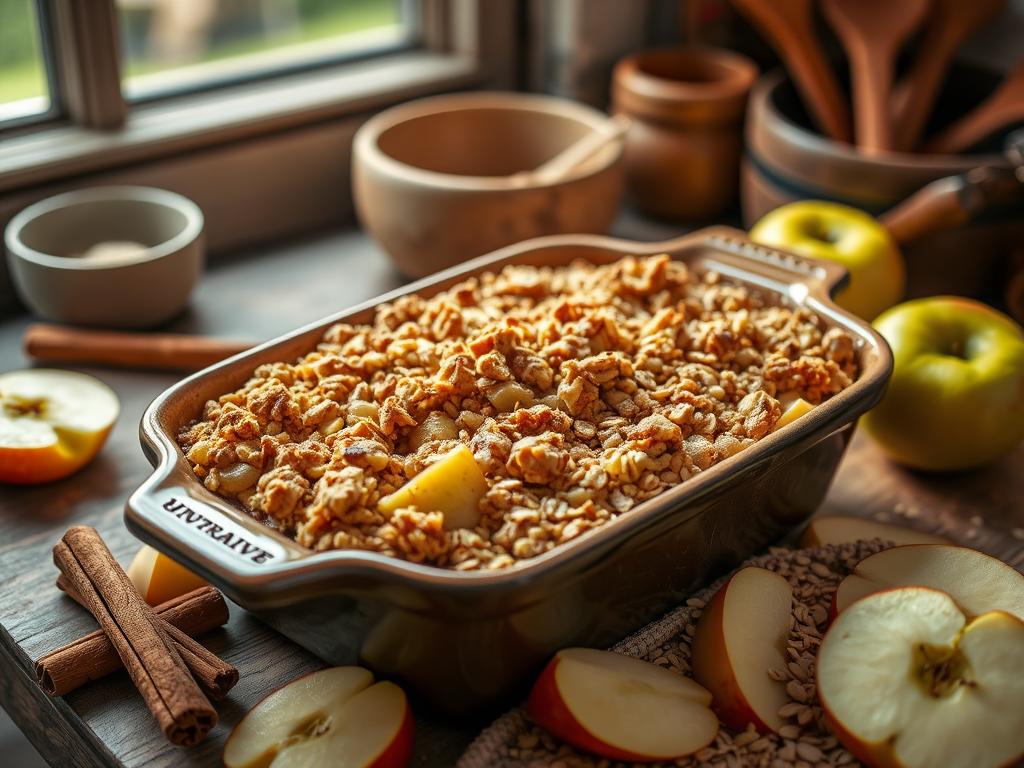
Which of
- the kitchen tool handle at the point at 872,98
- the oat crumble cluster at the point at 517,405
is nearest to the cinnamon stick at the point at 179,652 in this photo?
the oat crumble cluster at the point at 517,405

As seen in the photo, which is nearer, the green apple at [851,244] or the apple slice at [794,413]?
the apple slice at [794,413]

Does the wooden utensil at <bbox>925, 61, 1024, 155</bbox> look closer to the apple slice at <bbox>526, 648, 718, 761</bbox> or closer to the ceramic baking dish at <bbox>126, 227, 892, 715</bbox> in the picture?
the ceramic baking dish at <bbox>126, 227, 892, 715</bbox>

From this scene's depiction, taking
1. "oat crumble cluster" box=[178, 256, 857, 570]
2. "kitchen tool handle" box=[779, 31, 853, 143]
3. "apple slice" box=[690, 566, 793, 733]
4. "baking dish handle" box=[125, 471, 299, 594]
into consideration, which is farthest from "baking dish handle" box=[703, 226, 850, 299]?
"baking dish handle" box=[125, 471, 299, 594]

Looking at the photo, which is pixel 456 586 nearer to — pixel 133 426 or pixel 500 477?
pixel 500 477

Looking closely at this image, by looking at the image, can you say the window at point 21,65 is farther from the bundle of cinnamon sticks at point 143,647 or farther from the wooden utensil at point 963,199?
the wooden utensil at point 963,199

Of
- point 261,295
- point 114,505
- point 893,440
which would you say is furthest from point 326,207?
point 893,440
